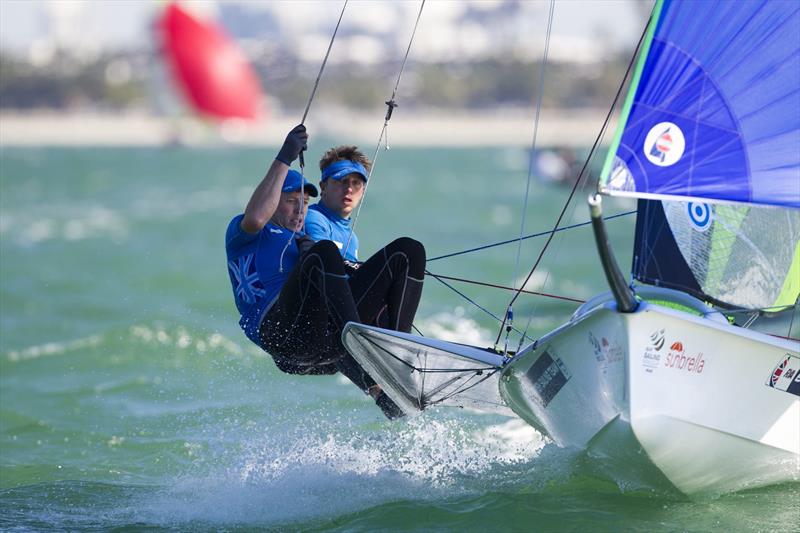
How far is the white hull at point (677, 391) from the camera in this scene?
365cm

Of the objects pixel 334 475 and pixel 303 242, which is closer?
pixel 303 242

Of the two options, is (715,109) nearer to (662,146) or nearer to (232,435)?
(662,146)

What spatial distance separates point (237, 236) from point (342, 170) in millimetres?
463

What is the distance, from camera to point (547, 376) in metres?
4.05

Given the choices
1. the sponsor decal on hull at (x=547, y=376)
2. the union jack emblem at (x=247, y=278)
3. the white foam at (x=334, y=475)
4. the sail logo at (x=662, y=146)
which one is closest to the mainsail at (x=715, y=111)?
the sail logo at (x=662, y=146)

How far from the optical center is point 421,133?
286 feet

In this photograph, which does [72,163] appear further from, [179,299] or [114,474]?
[114,474]

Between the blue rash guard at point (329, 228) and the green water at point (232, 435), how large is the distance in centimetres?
85

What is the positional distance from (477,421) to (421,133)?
8179 cm

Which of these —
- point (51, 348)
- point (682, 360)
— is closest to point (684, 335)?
point (682, 360)

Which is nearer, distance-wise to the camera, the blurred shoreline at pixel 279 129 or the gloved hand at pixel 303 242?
the gloved hand at pixel 303 242

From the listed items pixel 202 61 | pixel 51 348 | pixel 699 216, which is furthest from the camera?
pixel 202 61

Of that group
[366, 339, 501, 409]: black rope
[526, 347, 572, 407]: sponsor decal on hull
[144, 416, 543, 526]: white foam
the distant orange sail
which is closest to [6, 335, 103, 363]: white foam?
[144, 416, 543, 526]: white foam

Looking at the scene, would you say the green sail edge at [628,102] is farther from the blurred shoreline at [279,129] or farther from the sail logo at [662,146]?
the blurred shoreline at [279,129]
